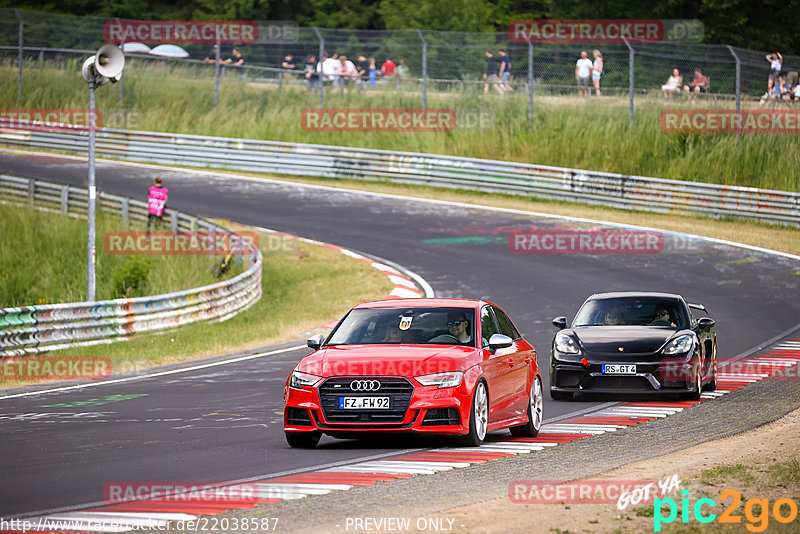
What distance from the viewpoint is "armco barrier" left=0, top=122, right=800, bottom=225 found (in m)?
33.8

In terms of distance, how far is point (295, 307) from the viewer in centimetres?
2552

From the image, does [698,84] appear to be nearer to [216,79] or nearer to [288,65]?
[288,65]

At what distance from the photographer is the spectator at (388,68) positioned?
41.1 metres

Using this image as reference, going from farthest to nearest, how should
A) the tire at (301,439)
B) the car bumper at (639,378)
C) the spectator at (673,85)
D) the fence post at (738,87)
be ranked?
the spectator at (673,85) → the fence post at (738,87) → the car bumper at (639,378) → the tire at (301,439)

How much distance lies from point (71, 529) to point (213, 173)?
115ft

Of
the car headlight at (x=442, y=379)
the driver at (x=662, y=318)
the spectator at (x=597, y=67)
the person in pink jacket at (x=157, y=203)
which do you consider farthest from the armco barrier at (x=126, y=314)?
the spectator at (x=597, y=67)

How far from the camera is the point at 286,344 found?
825 inches

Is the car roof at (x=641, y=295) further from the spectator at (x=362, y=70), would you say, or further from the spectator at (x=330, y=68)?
the spectator at (x=330, y=68)

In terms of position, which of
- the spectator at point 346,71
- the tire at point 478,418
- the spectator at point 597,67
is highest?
the spectator at point 597,67

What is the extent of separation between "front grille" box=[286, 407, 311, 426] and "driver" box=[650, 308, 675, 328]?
6.59 m

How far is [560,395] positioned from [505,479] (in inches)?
253

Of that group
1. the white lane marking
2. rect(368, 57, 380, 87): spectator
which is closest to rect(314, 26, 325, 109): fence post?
rect(368, 57, 380, 87): spectator

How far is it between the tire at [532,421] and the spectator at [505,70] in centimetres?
2661

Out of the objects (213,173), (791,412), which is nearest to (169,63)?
(213,173)
